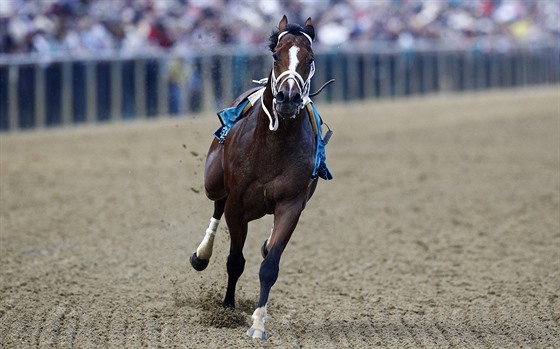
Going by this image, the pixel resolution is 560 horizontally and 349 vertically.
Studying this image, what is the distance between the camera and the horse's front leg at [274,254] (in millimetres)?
6336

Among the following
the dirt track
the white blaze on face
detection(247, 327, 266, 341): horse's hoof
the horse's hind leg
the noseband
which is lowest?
the dirt track

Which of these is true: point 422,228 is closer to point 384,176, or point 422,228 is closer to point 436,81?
point 384,176

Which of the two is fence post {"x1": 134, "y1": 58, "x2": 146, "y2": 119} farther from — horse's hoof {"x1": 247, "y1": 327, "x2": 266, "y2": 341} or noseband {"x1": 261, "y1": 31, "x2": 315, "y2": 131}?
horse's hoof {"x1": 247, "y1": 327, "x2": 266, "y2": 341}

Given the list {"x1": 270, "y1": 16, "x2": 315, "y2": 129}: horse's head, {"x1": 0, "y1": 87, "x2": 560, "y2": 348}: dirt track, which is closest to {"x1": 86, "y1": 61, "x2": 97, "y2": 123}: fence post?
{"x1": 0, "y1": 87, "x2": 560, "y2": 348}: dirt track

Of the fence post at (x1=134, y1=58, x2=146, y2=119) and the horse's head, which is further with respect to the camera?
the fence post at (x1=134, y1=58, x2=146, y2=119)

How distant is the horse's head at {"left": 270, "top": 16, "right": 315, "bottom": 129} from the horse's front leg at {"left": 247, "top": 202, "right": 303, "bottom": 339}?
1.97 feet

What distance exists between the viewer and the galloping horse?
20.4 ft

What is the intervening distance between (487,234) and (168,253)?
322 cm

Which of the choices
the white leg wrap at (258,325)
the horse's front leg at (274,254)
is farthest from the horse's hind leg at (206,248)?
the white leg wrap at (258,325)

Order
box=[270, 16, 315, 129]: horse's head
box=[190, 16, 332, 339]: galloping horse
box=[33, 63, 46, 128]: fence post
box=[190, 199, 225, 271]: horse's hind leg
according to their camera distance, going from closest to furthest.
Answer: box=[270, 16, 315, 129]: horse's head < box=[190, 16, 332, 339]: galloping horse < box=[190, 199, 225, 271]: horse's hind leg < box=[33, 63, 46, 128]: fence post

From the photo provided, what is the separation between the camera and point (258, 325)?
6309 millimetres

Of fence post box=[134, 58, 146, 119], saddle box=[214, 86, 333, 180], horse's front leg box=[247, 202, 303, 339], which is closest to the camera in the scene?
horse's front leg box=[247, 202, 303, 339]

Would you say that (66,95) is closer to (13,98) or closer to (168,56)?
(13,98)

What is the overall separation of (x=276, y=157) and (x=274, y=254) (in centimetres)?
60
